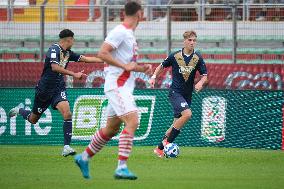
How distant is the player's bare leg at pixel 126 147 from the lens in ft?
36.5

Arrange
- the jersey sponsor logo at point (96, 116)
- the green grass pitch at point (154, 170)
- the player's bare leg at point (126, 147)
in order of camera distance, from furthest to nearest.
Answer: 1. the jersey sponsor logo at point (96, 116)
2. the player's bare leg at point (126, 147)
3. the green grass pitch at point (154, 170)

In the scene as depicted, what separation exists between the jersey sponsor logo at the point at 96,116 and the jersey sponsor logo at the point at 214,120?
1.29m

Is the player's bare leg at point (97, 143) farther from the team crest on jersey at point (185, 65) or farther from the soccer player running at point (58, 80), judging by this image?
the team crest on jersey at point (185, 65)

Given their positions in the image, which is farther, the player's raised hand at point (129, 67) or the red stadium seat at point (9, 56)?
the red stadium seat at point (9, 56)

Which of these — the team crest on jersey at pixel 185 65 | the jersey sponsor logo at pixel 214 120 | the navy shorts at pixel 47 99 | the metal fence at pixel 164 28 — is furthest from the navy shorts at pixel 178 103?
the metal fence at pixel 164 28

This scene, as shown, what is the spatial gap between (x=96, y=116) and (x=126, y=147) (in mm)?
8959

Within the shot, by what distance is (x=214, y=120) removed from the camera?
19.7 m

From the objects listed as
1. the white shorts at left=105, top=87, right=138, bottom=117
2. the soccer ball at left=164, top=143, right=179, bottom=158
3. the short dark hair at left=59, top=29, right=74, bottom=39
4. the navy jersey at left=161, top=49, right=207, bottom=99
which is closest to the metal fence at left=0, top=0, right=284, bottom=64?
the navy jersey at left=161, top=49, right=207, bottom=99

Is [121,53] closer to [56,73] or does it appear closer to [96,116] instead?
[56,73]

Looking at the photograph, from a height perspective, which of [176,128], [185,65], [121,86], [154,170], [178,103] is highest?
[121,86]

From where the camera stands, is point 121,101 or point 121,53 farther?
point 121,53

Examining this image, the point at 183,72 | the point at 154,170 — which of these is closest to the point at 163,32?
the point at 183,72

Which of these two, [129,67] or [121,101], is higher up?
[129,67]

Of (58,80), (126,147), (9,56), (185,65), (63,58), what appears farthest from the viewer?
(9,56)
